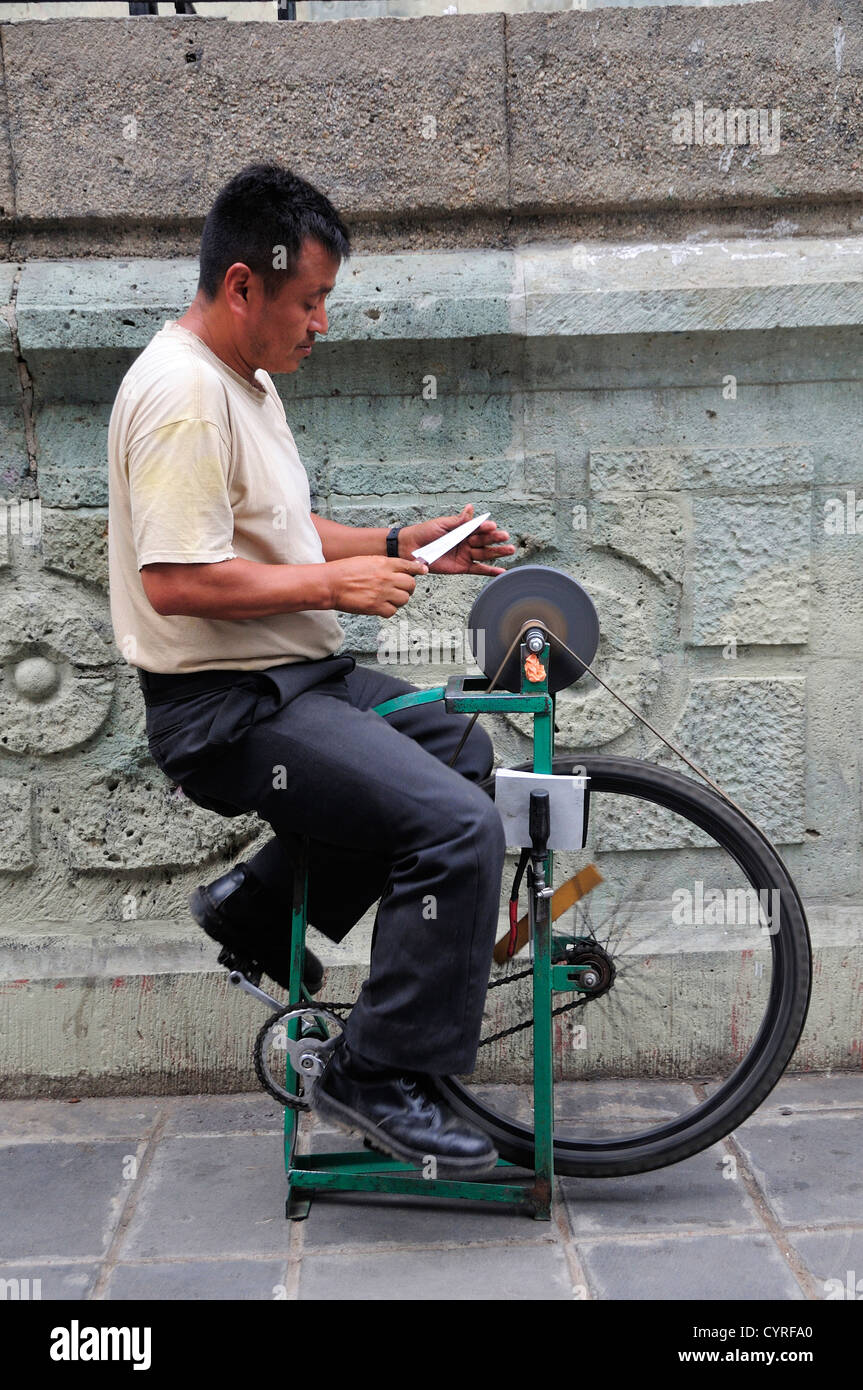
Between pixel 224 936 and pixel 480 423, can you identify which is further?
pixel 480 423

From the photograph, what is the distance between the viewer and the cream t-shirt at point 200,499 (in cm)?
215

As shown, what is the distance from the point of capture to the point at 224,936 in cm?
264

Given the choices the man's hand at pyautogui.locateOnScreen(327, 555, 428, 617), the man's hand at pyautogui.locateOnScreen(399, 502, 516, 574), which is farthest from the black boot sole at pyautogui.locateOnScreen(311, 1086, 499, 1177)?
the man's hand at pyautogui.locateOnScreen(399, 502, 516, 574)

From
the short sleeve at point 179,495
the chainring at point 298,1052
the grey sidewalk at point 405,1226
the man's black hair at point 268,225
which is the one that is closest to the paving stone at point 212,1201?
the grey sidewalk at point 405,1226

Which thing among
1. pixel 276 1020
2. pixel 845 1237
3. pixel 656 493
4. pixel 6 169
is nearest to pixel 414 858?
pixel 276 1020

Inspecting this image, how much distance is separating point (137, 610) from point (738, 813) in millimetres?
1233

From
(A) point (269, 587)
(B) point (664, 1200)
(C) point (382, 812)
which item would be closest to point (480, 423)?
(A) point (269, 587)

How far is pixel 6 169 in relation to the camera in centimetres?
305

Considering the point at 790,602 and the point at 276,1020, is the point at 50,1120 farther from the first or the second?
the point at 790,602

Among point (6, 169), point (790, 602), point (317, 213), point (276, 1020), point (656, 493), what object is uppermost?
point (6, 169)

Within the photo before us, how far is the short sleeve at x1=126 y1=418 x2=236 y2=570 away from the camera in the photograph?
2.14m

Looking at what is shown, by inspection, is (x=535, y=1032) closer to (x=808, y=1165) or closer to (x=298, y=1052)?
(x=298, y=1052)

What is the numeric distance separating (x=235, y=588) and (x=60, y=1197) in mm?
1398

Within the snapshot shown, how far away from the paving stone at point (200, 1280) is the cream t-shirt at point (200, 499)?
1.11 metres
